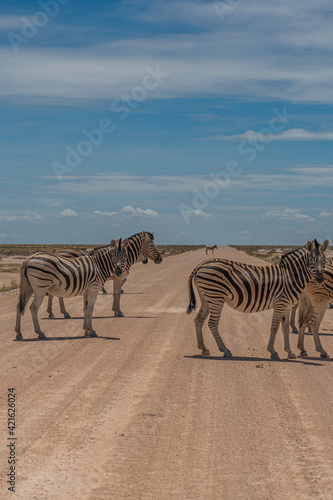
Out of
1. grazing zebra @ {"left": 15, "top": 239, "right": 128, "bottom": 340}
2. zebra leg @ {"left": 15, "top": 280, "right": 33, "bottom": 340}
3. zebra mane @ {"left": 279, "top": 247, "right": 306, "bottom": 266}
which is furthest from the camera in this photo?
grazing zebra @ {"left": 15, "top": 239, "right": 128, "bottom": 340}

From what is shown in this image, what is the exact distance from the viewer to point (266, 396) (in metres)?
9.22

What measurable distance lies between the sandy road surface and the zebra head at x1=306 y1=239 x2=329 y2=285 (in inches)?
68.3

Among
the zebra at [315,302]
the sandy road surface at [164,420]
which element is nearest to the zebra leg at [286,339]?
the sandy road surface at [164,420]

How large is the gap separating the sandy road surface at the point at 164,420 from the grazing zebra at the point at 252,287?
745mm

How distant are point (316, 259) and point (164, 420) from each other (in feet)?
20.1

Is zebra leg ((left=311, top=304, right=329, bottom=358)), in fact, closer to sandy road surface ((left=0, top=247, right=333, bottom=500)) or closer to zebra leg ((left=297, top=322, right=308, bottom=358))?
zebra leg ((left=297, top=322, right=308, bottom=358))

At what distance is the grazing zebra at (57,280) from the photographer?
14281 mm

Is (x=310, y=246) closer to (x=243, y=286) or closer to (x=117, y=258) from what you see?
(x=243, y=286)

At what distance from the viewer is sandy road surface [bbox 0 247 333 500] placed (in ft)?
19.3

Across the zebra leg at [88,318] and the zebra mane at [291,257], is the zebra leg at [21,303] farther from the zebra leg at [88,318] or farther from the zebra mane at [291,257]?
the zebra mane at [291,257]

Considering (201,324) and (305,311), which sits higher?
(305,311)

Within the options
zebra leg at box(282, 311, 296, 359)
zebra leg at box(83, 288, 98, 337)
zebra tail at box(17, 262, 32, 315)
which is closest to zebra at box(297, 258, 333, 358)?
zebra leg at box(282, 311, 296, 359)

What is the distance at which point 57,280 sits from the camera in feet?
47.7

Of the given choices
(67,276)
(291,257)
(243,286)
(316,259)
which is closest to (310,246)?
(316,259)
